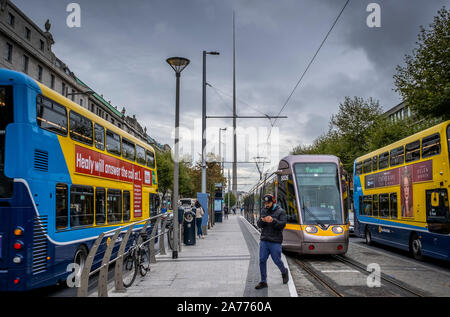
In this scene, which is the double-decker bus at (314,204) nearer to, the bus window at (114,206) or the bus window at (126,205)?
the bus window at (126,205)

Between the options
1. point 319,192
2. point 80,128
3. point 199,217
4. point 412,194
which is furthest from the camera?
point 199,217

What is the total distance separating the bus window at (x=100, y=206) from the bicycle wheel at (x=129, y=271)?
164 centimetres

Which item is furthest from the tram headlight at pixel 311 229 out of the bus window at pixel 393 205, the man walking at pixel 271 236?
the man walking at pixel 271 236

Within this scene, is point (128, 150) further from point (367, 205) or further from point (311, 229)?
point (367, 205)

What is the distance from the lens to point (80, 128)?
9.20 metres

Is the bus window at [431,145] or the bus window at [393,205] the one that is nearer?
the bus window at [431,145]

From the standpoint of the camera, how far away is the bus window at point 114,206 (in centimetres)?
1079

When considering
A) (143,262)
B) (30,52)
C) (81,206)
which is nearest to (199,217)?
(143,262)

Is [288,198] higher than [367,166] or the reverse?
the reverse

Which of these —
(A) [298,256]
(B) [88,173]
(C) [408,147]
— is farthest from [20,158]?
(C) [408,147]

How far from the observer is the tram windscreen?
12359 mm

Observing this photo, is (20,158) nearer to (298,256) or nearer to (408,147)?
(298,256)

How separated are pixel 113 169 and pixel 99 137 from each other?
A: 1190 mm
